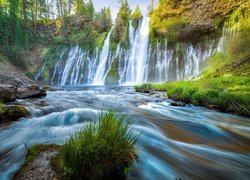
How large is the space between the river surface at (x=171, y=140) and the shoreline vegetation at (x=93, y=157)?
288 mm

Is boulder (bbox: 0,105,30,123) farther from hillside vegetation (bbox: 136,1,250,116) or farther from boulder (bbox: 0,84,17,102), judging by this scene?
hillside vegetation (bbox: 136,1,250,116)

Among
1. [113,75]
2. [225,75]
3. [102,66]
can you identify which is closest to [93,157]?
[225,75]

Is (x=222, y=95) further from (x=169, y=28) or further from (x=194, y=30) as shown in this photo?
(x=169, y=28)

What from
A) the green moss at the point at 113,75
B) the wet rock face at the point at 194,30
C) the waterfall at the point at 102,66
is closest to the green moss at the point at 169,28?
the wet rock face at the point at 194,30

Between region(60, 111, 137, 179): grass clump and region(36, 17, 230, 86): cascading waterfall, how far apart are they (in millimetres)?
19398

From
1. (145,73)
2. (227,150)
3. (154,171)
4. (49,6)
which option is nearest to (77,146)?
(154,171)

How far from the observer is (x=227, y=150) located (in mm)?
4246

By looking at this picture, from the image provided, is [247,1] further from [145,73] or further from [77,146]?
[77,146]

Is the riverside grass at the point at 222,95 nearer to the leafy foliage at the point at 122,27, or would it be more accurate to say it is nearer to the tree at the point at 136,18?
the leafy foliage at the point at 122,27

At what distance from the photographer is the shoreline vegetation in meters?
2.19

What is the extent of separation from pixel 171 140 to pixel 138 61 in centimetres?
2055

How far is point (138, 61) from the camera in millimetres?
24609

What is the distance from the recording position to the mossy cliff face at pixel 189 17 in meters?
19.9

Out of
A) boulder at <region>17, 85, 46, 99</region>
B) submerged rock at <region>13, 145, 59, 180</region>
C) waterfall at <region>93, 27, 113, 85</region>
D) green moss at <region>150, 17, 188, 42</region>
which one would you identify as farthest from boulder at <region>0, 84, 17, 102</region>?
green moss at <region>150, 17, 188, 42</region>
